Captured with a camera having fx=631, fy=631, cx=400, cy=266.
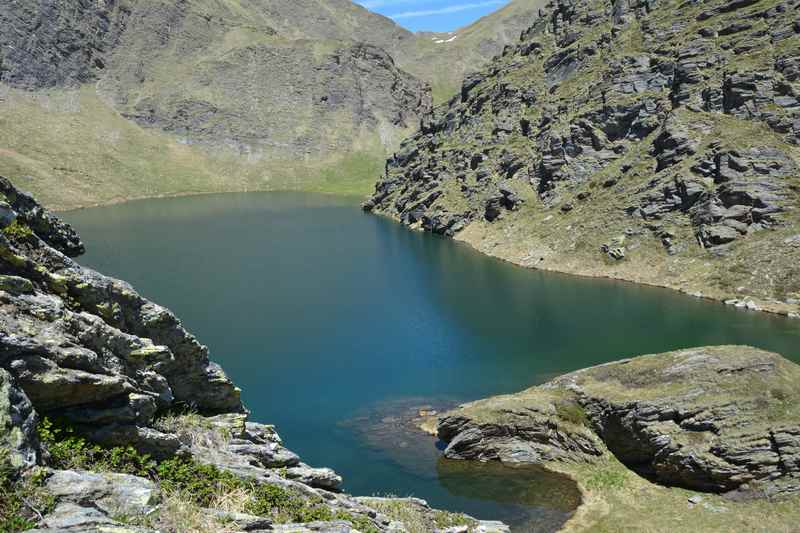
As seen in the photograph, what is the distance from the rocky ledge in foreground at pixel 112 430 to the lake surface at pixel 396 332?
58.7 feet

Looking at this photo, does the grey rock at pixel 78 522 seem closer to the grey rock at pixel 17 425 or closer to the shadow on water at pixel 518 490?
the grey rock at pixel 17 425

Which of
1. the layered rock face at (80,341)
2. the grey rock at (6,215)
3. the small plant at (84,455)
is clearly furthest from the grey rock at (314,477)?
the grey rock at (6,215)

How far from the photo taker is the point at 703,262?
92562 mm

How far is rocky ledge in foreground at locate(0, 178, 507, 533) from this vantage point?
12.1m

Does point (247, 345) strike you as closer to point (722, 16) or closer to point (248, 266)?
point (248, 266)

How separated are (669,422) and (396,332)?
37.0 meters

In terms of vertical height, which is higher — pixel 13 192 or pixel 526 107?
pixel 526 107

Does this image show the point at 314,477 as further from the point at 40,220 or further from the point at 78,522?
the point at 40,220

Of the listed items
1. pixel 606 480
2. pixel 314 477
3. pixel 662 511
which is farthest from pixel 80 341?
pixel 606 480

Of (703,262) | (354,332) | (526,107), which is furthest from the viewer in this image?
(526,107)

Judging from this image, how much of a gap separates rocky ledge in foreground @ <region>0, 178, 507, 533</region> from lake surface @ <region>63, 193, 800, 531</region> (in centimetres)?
1790

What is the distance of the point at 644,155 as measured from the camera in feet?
381

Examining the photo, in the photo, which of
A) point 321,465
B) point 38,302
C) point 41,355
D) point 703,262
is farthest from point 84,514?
point 703,262

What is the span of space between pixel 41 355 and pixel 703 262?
9429 centimetres
